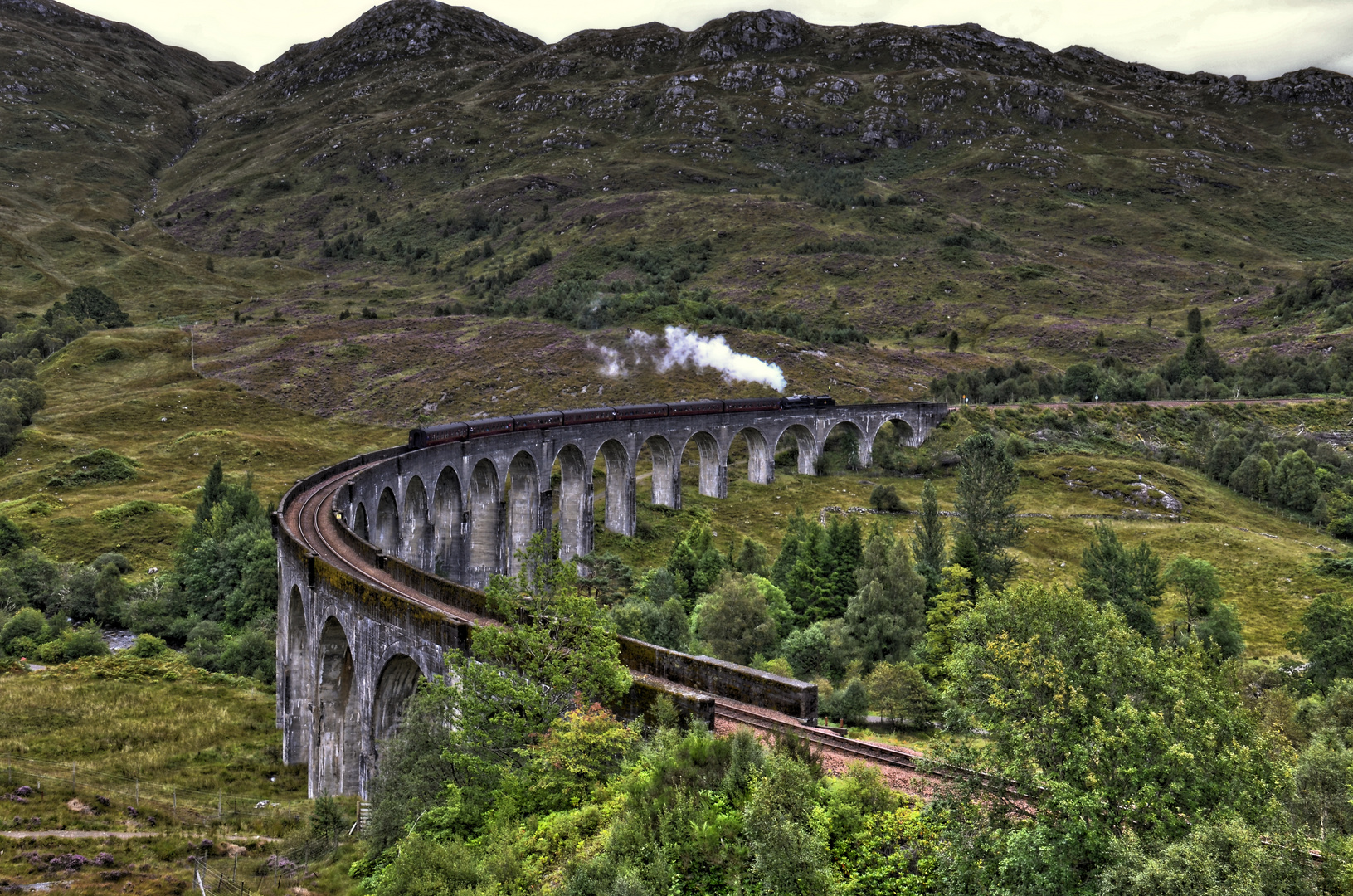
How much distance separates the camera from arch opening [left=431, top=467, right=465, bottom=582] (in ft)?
187

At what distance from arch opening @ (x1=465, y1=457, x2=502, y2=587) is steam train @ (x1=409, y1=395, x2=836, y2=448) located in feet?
10.2

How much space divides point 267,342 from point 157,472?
4465cm

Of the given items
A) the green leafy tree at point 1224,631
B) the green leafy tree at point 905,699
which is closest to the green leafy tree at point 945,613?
the green leafy tree at point 905,699

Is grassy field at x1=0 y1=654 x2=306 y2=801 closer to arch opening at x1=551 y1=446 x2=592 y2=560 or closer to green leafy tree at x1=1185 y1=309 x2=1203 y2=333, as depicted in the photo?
arch opening at x1=551 y1=446 x2=592 y2=560

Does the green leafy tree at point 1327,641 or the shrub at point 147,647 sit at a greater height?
the green leafy tree at point 1327,641

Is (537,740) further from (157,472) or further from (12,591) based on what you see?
(157,472)

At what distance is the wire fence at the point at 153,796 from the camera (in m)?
29.2

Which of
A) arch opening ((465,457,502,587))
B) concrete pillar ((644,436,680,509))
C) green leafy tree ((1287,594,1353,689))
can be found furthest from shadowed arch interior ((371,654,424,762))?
concrete pillar ((644,436,680,509))

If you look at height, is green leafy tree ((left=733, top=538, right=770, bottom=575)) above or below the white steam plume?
below

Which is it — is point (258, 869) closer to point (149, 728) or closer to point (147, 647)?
point (149, 728)

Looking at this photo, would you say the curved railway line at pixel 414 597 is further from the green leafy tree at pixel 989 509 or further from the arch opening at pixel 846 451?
the arch opening at pixel 846 451

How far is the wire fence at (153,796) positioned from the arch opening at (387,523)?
1956cm

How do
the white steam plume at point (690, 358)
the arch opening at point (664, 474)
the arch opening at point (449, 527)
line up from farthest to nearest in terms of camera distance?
the white steam plume at point (690, 358) < the arch opening at point (664, 474) < the arch opening at point (449, 527)

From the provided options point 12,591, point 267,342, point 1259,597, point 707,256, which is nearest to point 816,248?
point 707,256
